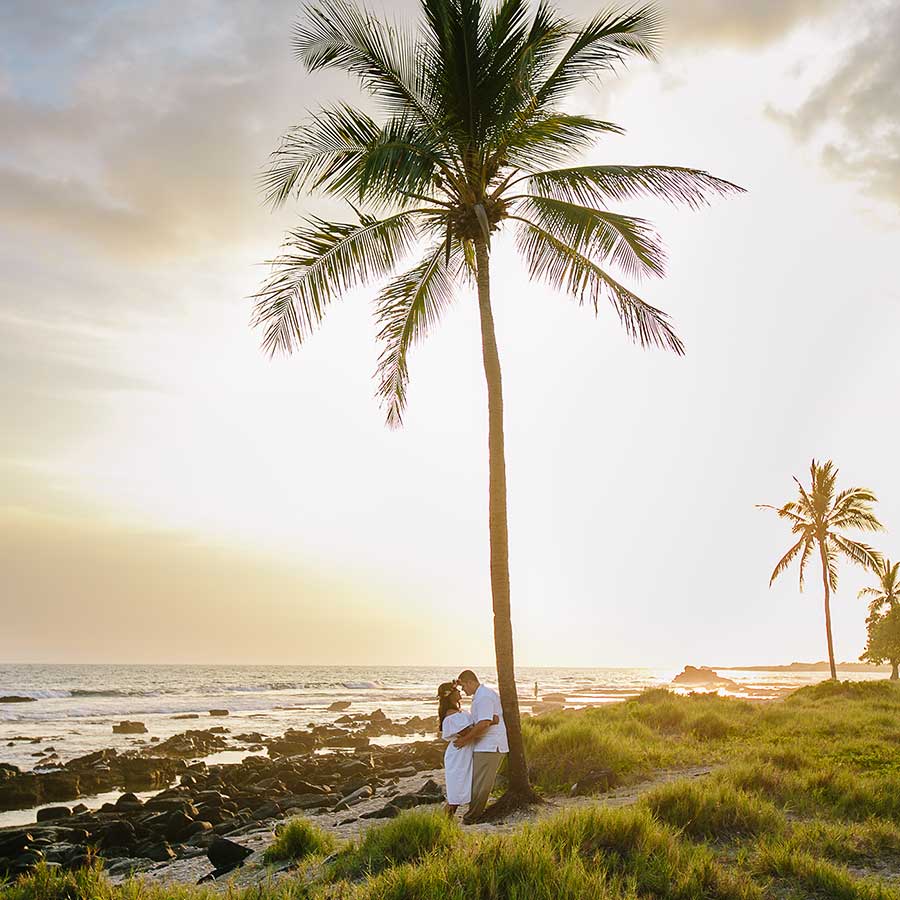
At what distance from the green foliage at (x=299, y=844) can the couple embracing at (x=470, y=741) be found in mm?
1565

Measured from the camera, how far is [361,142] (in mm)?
12062

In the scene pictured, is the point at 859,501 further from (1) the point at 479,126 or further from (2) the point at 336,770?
(1) the point at 479,126

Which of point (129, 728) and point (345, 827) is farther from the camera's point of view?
point (129, 728)

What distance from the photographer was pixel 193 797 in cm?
1658

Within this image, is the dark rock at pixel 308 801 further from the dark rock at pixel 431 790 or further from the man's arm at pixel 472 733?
the man's arm at pixel 472 733

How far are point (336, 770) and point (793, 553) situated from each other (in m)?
27.7

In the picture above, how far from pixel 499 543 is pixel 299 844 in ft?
16.2

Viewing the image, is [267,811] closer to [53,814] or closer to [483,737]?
[53,814]

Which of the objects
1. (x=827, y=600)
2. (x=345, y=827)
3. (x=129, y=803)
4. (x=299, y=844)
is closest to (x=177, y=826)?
(x=345, y=827)

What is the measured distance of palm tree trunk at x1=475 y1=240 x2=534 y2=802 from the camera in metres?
11.0

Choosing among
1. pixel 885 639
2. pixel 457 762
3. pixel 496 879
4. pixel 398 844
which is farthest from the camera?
pixel 885 639

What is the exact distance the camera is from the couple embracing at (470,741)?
9297 mm

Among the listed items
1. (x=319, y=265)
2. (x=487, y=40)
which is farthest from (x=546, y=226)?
(x=319, y=265)

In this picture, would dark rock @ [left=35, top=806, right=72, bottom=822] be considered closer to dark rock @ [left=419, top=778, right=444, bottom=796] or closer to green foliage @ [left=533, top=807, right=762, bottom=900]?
dark rock @ [left=419, top=778, right=444, bottom=796]
